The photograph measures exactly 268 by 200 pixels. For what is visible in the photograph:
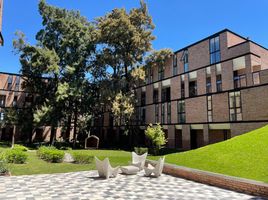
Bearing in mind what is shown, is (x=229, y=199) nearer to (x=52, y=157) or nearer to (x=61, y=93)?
(x=52, y=157)

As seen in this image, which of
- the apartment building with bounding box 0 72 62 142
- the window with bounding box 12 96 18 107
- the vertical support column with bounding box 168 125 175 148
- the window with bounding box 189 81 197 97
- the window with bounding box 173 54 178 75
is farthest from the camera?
the window with bounding box 12 96 18 107

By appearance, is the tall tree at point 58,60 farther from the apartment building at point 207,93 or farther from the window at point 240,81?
the window at point 240,81

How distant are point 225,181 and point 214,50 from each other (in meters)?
19.9

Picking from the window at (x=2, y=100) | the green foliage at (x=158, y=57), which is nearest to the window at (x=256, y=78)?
the green foliage at (x=158, y=57)

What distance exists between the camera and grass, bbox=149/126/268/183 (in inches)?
431

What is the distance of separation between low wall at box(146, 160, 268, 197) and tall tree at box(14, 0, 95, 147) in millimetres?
24071

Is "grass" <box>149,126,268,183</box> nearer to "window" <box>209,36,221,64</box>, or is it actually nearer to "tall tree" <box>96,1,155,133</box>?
"window" <box>209,36,221,64</box>

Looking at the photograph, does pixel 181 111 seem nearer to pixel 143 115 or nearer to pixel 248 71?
pixel 143 115

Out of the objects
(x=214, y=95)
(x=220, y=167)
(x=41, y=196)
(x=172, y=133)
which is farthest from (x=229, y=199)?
(x=172, y=133)

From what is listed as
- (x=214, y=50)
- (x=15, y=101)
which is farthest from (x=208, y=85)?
(x=15, y=101)

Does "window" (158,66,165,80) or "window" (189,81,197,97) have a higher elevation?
"window" (158,66,165,80)

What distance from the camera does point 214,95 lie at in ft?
84.7

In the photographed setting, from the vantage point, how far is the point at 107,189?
9.28 m

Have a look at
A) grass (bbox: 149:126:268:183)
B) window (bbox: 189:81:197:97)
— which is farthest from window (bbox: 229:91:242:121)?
grass (bbox: 149:126:268:183)
